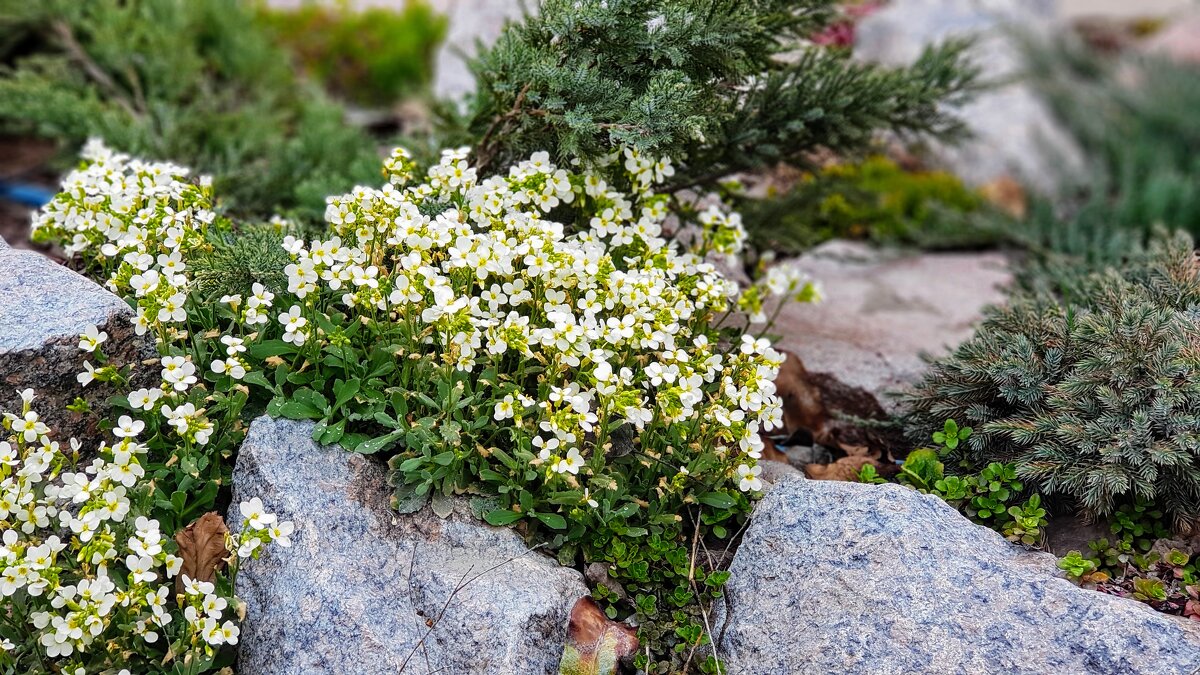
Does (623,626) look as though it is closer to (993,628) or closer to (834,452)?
(993,628)

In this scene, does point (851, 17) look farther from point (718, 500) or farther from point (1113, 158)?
point (718, 500)

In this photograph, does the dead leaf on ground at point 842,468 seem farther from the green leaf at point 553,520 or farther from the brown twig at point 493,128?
the brown twig at point 493,128

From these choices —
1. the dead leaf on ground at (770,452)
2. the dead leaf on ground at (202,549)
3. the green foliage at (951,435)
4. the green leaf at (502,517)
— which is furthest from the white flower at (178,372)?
the green foliage at (951,435)

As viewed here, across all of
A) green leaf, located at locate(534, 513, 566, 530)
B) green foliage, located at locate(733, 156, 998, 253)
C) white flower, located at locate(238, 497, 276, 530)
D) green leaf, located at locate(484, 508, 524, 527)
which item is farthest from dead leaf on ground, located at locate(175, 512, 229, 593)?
green foliage, located at locate(733, 156, 998, 253)

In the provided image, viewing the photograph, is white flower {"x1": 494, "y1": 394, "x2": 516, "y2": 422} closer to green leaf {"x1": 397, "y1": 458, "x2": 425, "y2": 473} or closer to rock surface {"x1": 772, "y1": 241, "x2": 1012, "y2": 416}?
green leaf {"x1": 397, "y1": 458, "x2": 425, "y2": 473}

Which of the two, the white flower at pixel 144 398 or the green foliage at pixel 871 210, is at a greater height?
the white flower at pixel 144 398

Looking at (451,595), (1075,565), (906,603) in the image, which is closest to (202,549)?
(451,595)
